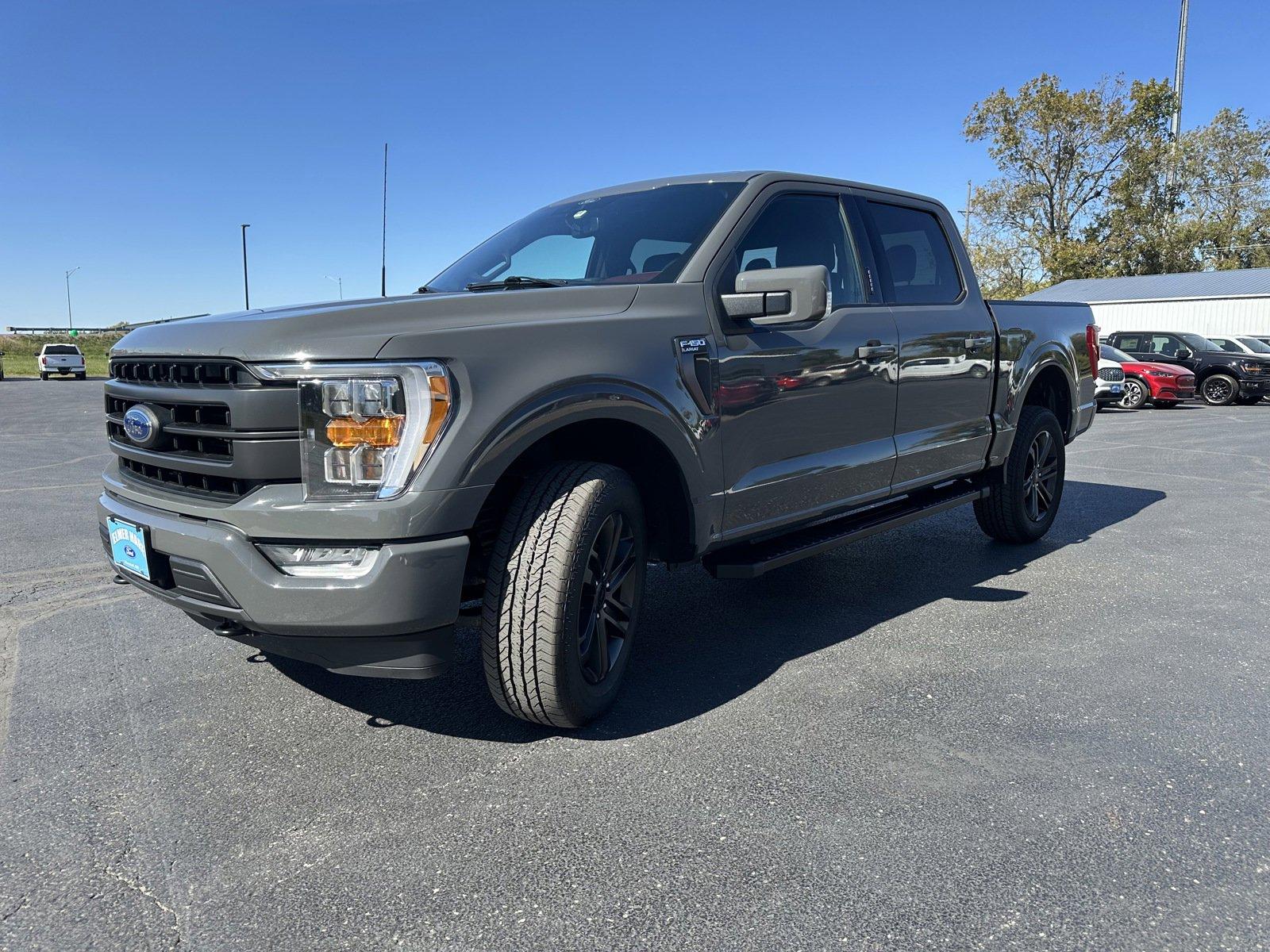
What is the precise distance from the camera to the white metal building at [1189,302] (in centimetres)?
3762

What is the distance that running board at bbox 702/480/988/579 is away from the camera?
11.5 feet

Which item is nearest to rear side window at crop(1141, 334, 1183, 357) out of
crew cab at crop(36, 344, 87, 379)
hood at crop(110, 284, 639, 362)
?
hood at crop(110, 284, 639, 362)

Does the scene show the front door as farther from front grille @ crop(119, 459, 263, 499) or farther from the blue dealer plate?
the blue dealer plate

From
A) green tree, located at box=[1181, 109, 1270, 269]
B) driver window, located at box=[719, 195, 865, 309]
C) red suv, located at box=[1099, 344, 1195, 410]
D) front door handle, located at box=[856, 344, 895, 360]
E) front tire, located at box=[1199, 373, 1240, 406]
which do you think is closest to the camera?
driver window, located at box=[719, 195, 865, 309]

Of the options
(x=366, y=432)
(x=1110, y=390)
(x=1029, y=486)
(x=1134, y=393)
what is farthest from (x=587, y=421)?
(x=1134, y=393)

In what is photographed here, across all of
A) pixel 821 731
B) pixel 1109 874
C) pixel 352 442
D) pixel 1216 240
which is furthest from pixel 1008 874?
pixel 1216 240

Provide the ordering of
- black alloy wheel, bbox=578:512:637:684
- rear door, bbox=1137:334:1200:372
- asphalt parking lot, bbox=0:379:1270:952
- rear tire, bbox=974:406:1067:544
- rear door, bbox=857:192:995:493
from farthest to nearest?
rear door, bbox=1137:334:1200:372 < rear tire, bbox=974:406:1067:544 < rear door, bbox=857:192:995:493 < black alloy wheel, bbox=578:512:637:684 < asphalt parking lot, bbox=0:379:1270:952

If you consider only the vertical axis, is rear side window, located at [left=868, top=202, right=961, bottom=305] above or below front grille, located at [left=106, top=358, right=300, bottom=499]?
above

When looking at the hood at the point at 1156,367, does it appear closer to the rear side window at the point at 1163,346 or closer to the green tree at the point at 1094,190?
the rear side window at the point at 1163,346

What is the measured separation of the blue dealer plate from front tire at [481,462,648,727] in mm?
1030

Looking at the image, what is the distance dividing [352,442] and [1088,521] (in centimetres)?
575

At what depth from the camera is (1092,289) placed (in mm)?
44562

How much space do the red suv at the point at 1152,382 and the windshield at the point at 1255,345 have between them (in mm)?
2215

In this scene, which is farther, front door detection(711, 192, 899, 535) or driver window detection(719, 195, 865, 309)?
driver window detection(719, 195, 865, 309)
